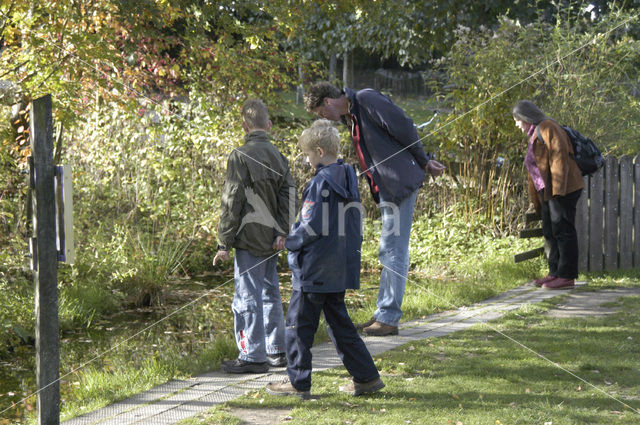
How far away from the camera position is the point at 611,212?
799 cm

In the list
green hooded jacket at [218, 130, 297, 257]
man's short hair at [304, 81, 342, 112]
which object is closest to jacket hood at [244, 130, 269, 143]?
green hooded jacket at [218, 130, 297, 257]

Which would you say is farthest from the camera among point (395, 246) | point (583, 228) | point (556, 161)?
point (583, 228)

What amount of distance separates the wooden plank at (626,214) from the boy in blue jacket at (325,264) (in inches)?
196

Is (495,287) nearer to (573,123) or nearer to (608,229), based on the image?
(608,229)

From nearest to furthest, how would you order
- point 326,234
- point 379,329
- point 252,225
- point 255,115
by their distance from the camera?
point 326,234 → point 252,225 → point 255,115 → point 379,329

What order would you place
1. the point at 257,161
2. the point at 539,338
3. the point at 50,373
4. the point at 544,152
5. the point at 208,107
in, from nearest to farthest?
the point at 50,373, the point at 257,161, the point at 539,338, the point at 544,152, the point at 208,107

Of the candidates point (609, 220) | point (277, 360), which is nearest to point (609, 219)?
point (609, 220)

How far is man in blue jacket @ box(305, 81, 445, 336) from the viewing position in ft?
16.8

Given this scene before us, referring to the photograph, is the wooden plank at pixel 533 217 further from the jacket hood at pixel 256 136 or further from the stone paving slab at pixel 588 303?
the jacket hood at pixel 256 136

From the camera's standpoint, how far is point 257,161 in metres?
4.46

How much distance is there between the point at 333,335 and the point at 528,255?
15.2 feet

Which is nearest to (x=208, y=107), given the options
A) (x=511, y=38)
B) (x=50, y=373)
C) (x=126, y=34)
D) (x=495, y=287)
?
(x=126, y=34)

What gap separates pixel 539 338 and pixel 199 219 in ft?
16.8

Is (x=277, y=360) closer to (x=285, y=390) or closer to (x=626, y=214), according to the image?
(x=285, y=390)
